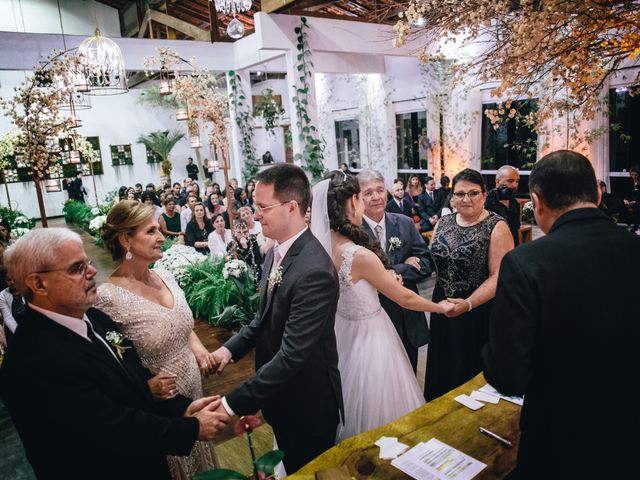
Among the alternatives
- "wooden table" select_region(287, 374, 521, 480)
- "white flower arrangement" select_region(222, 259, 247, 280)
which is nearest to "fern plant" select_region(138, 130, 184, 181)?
"white flower arrangement" select_region(222, 259, 247, 280)

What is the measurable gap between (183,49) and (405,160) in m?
7.26

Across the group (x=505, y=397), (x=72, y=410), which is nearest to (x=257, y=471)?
(x=72, y=410)

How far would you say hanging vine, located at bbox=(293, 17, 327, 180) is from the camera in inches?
337

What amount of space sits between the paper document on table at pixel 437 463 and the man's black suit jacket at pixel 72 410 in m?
0.84

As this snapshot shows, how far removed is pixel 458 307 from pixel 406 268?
656mm

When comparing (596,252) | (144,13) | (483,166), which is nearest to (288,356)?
(596,252)

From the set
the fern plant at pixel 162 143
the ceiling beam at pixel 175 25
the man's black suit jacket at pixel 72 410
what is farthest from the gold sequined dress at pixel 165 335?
the fern plant at pixel 162 143

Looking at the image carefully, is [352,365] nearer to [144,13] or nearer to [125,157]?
[144,13]

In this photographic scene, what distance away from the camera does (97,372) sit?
1.57m

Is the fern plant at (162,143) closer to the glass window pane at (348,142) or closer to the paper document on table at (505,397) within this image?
the glass window pane at (348,142)

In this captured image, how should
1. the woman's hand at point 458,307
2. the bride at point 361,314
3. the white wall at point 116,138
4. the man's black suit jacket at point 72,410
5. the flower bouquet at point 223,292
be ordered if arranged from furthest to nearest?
the white wall at point 116,138 < the flower bouquet at point 223,292 < the woman's hand at point 458,307 < the bride at point 361,314 < the man's black suit jacket at point 72,410

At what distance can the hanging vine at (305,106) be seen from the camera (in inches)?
337

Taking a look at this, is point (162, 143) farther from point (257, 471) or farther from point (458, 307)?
point (257, 471)

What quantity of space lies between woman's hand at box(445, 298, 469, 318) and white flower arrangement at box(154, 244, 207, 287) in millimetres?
3983
